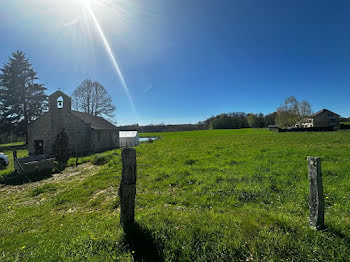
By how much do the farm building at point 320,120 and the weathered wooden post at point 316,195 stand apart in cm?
7726

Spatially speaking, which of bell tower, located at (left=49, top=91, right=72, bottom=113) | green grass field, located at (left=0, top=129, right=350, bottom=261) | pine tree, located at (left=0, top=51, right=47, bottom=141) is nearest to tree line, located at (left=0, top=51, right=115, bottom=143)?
pine tree, located at (left=0, top=51, right=47, bottom=141)

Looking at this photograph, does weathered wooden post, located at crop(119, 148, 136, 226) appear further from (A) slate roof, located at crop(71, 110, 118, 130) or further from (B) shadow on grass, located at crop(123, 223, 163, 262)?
(A) slate roof, located at crop(71, 110, 118, 130)

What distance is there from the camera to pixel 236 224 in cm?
329

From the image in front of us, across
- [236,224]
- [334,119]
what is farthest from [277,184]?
[334,119]

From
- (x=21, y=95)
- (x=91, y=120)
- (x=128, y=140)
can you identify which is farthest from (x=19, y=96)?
(x=128, y=140)

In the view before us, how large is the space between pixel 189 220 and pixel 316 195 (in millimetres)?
2795

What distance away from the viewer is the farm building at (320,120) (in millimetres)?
62688

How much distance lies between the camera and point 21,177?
9938 millimetres

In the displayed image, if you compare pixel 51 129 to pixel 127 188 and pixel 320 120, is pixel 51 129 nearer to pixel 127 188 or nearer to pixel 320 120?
pixel 127 188

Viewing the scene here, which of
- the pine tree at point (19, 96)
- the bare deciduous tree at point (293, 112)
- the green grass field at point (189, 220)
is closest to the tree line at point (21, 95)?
the pine tree at point (19, 96)

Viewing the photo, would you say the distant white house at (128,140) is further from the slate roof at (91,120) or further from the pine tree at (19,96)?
the pine tree at (19,96)

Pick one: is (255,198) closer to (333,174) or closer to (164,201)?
(164,201)

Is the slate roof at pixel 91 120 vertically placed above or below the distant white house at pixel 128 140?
above

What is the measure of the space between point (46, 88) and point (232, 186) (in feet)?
141
